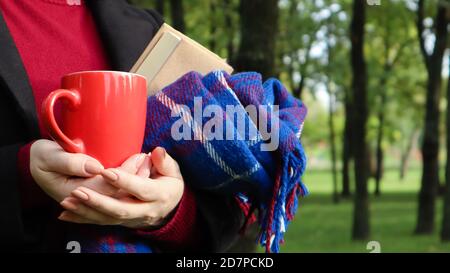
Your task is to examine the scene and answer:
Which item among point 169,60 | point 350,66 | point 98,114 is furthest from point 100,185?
point 350,66

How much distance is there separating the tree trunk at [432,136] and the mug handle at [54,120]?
468 inches

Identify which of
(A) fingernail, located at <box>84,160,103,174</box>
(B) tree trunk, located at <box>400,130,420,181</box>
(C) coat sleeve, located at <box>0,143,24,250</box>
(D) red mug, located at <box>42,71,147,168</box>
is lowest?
(B) tree trunk, located at <box>400,130,420,181</box>

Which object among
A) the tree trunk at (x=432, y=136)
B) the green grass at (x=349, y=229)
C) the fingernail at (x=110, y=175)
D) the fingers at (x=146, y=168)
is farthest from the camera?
the tree trunk at (x=432, y=136)

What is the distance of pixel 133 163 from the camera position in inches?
53.9

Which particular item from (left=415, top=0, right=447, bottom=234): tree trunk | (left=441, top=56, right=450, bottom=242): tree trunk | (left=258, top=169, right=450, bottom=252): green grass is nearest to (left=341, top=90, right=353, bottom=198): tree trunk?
(left=258, top=169, right=450, bottom=252): green grass

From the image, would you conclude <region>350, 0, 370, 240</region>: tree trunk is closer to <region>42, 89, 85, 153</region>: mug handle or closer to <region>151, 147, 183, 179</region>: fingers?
<region>151, 147, 183, 179</region>: fingers

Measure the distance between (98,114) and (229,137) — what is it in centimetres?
33

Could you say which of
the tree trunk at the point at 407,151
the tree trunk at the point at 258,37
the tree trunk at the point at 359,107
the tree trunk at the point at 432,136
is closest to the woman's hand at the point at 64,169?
the tree trunk at the point at 258,37

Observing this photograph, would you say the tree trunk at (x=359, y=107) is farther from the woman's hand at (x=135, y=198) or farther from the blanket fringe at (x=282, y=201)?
the woman's hand at (x=135, y=198)

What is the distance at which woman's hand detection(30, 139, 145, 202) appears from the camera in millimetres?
1297

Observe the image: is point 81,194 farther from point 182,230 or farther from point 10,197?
point 182,230

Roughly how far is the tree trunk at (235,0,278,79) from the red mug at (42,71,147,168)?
4658mm

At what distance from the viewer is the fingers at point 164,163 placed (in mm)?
1383
